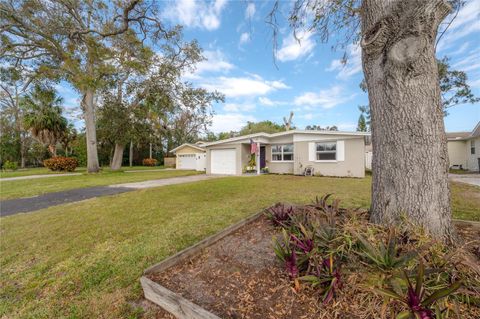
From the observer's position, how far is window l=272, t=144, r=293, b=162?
547 inches

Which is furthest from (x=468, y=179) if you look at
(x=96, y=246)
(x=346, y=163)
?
(x=96, y=246)

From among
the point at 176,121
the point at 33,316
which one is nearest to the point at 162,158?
A: the point at 176,121

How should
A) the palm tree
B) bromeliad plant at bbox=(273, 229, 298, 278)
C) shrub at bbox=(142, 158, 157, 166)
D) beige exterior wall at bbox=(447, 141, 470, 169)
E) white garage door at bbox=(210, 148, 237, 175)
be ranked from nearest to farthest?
bromeliad plant at bbox=(273, 229, 298, 278) < white garage door at bbox=(210, 148, 237, 175) < beige exterior wall at bbox=(447, 141, 470, 169) < the palm tree < shrub at bbox=(142, 158, 157, 166)

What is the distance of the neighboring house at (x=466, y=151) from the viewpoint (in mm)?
13883

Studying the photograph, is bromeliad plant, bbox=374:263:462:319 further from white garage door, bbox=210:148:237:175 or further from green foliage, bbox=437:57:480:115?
green foliage, bbox=437:57:480:115

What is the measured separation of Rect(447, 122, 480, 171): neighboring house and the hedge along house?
774cm

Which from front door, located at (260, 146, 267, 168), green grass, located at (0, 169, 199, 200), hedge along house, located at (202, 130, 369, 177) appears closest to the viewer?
green grass, located at (0, 169, 199, 200)

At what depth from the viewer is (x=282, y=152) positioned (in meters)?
14.3

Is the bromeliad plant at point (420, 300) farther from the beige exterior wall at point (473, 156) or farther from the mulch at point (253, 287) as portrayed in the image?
the beige exterior wall at point (473, 156)

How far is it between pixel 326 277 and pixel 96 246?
340 centimetres

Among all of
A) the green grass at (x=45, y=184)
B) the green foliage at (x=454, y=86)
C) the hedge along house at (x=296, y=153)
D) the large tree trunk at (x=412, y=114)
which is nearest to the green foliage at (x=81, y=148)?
the green grass at (x=45, y=184)

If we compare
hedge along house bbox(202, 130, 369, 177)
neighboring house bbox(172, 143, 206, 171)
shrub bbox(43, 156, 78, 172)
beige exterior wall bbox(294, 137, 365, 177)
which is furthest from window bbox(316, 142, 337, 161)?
shrub bbox(43, 156, 78, 172)

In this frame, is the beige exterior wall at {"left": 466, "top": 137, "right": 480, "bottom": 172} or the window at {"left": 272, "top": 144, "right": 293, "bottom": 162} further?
the window at {"left": 272, "top": 144, "right": 293, "bottom": 162}

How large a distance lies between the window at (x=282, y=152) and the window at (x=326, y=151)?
74.0 inches
